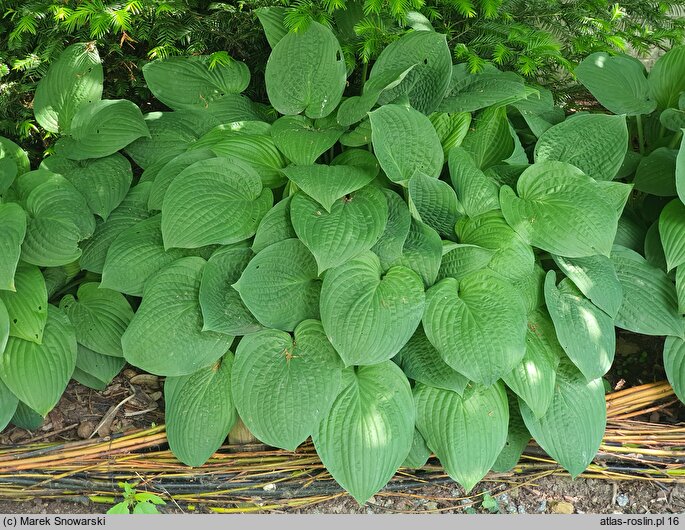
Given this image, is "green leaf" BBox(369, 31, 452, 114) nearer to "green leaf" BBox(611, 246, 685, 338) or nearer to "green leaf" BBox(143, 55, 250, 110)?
"green leaf" BBox(143, 55, 250, 110)

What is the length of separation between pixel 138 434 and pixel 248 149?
79 cm

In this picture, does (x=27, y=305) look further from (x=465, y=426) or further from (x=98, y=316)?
(x=465, y=426)

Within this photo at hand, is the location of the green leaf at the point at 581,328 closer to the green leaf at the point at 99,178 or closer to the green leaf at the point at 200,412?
the green leaf at the point at 200,412

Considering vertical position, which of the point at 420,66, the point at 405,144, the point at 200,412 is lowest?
the point at 200,412

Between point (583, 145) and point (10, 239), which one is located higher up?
point (583, 145)

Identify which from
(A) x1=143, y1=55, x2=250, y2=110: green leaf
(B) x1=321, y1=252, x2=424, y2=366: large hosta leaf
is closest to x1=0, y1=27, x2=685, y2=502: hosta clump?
(B) x1=321, y1=252, x2=424, y2=366: large hosta leaf

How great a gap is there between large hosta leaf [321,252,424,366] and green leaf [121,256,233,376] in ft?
0.98

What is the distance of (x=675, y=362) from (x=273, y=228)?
1072 millimetres

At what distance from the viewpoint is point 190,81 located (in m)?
1.98

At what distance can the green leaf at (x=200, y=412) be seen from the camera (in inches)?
65.7

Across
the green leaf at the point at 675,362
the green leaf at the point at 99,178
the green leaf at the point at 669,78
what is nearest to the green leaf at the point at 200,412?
the green leaf at the point at 99,178

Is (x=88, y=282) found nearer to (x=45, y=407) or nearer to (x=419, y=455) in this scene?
(x=45, y=407)

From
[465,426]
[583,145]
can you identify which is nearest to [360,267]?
[465,426]

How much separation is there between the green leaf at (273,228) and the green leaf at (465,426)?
19.5 inches
